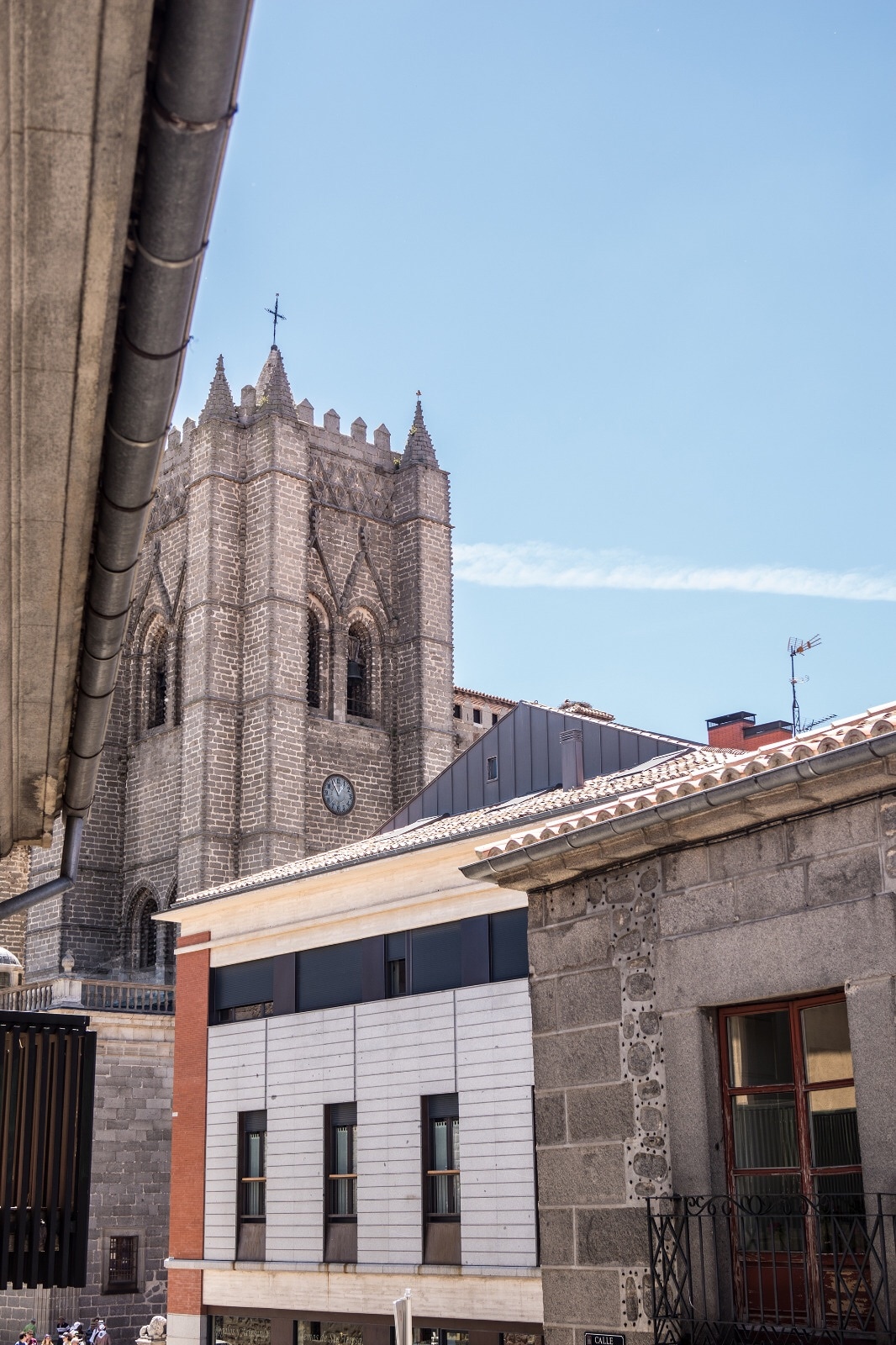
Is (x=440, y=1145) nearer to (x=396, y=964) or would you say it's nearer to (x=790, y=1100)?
(x=396, y=964)

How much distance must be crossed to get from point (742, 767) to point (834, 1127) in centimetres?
185

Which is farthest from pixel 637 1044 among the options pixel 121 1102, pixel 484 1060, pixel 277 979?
pixel 121 1102

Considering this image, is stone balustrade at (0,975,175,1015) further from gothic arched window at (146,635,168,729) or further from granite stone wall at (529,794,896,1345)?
granite stone wall at (529,794,896,1345)

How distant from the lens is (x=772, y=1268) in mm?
7680

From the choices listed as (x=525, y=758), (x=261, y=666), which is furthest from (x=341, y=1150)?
(x=261, y=666)

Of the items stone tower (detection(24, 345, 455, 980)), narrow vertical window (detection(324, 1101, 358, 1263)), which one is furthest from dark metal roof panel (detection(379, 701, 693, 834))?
stone tower (detection(24, 345, 455, 980))

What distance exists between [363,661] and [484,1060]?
3117 centimetres

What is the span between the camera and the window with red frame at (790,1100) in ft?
24.7

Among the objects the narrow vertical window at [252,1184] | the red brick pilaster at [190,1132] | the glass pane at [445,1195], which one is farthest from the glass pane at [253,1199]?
the glass pane at [445,1195]

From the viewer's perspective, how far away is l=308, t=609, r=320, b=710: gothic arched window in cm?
4900

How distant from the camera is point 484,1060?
20719 mm

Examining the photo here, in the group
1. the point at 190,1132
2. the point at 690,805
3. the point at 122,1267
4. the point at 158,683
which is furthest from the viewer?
the point at 158,683

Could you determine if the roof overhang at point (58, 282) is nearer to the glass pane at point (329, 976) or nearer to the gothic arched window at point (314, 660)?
the glass pane at point (329, 976)

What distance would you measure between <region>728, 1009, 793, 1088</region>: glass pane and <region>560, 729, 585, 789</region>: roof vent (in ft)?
55.8
